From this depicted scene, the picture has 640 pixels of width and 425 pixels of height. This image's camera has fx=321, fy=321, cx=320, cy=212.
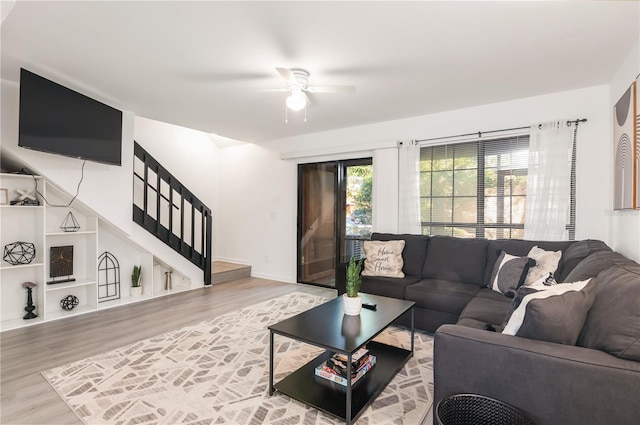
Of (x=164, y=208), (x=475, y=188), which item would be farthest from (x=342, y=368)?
(x=164, y=208)

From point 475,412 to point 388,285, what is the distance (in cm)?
200

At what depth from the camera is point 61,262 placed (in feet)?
12.3

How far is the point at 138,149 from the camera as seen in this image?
14.4 feet

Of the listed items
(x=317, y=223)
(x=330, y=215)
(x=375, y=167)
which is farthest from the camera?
(x=317, y=223)

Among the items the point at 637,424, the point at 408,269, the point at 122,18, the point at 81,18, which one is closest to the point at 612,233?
the point at 408,269

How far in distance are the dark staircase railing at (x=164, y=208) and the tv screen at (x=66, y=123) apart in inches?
27.8

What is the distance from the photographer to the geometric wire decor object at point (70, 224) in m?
3.87

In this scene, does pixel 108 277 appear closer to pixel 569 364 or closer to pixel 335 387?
pixel 335 387

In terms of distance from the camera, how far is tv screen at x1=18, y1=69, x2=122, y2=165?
2.81 meters

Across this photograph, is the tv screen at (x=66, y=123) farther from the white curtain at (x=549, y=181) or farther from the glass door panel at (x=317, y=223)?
the white curtain at (x=549, y=181)

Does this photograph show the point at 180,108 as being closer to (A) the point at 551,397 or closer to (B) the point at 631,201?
(A) the point at 551,397

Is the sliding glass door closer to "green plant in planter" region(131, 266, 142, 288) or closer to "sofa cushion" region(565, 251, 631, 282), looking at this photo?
"green plant in planter" region(131, 266, 142, 288)

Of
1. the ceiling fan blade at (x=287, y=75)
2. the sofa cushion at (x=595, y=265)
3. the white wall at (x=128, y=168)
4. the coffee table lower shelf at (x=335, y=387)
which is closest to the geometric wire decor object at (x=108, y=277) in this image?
the white wall at (x=128, y=168)

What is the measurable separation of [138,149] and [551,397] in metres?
4.88
